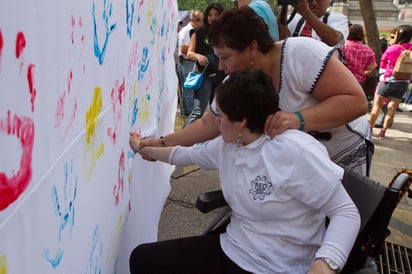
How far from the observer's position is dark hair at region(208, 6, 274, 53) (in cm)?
150

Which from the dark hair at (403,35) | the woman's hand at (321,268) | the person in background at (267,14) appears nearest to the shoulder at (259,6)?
the person in background at (267,14)

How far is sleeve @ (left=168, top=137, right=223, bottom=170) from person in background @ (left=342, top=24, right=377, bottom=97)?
143 inches

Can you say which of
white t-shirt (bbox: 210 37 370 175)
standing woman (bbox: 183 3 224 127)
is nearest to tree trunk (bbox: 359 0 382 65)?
standing woman (bbox: 183 3 224 127)

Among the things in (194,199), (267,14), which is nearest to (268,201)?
(267,14)

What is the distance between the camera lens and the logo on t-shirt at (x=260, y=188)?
1.33 meters

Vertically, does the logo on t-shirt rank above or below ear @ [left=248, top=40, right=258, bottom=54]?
below

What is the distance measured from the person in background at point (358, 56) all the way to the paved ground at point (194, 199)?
37.2 inches

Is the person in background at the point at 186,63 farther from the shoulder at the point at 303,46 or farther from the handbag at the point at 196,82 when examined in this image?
the shoulder at the point at 303,46

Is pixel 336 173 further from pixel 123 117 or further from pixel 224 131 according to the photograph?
pixel 123 117

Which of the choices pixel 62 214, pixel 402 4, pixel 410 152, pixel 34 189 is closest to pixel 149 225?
pixel 62 214

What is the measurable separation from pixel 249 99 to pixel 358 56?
404 centimetres

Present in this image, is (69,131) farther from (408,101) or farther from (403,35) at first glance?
(408,101)

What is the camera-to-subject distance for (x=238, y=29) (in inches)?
58.9

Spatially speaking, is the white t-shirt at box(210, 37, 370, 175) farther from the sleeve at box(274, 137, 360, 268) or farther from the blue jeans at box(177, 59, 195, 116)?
the blue jeans at box(177, 59, 195, 116)
